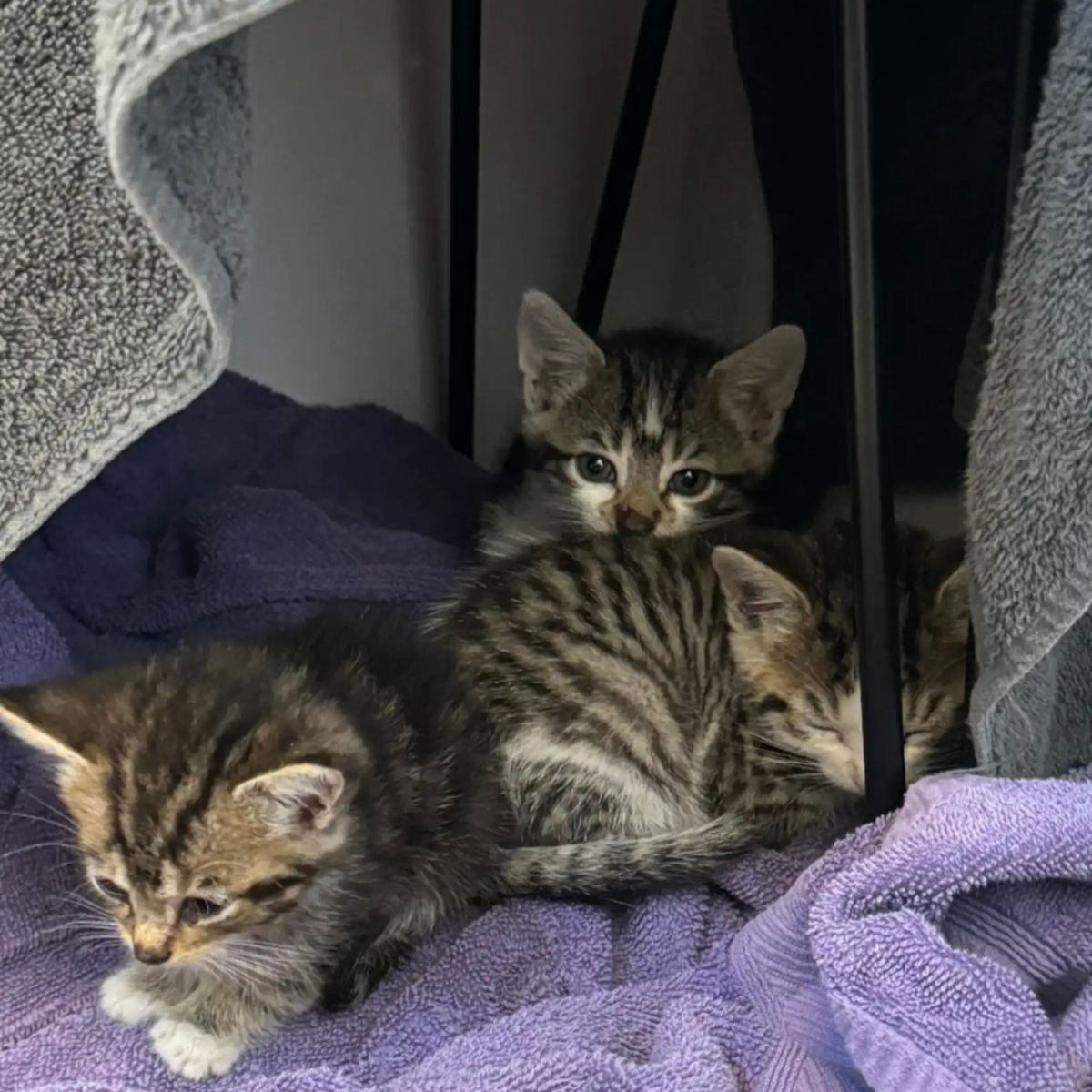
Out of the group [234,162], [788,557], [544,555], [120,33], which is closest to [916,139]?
[788,557]

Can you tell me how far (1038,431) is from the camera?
2.56 ft

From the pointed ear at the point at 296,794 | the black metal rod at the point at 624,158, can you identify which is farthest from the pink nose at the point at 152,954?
the black metal rod at the point at 624,158

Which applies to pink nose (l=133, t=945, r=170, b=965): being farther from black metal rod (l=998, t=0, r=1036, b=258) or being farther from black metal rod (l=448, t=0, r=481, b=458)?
black metal rod (l=448, t=0, r=481, b=458)

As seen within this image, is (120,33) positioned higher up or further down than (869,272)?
higher up

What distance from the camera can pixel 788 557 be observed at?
44.8 inches

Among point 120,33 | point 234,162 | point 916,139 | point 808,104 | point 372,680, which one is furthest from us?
point 808,104

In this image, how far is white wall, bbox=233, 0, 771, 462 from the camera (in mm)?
1481

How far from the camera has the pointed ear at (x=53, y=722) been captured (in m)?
0.90

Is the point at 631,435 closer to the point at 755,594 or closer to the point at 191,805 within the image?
the point at 755,594

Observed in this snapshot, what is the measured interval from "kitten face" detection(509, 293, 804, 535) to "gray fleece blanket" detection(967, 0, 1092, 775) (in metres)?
0.56

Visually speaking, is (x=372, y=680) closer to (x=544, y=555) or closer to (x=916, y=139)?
(x=544, y=555)

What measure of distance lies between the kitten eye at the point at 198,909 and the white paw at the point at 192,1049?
75 mm

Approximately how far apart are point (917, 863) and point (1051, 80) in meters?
0.49

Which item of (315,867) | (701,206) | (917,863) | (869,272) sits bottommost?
(315,867)
